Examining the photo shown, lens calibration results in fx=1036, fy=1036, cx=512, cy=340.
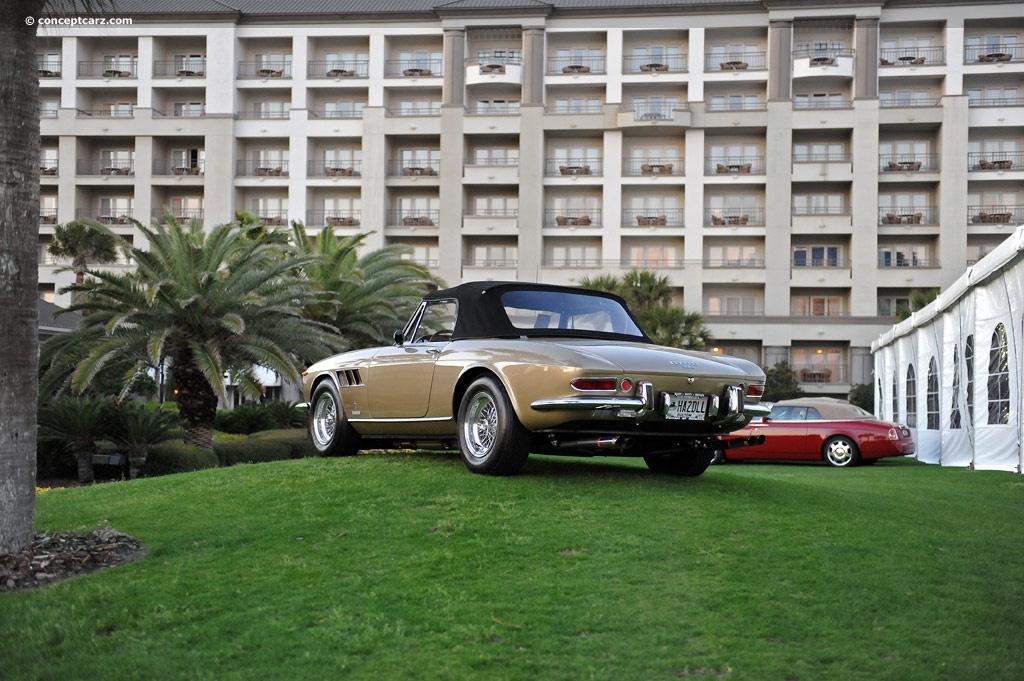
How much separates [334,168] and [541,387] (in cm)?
6021

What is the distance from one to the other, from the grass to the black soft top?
1.42 metres

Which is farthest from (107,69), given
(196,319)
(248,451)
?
(248,451)

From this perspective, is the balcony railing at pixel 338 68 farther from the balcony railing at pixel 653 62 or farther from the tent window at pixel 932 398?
the tent window at pixel 932 398

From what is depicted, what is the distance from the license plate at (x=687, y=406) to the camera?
27.6 ft

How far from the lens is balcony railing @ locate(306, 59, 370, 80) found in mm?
66562

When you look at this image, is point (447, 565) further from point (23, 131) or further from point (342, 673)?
point (23, 131)

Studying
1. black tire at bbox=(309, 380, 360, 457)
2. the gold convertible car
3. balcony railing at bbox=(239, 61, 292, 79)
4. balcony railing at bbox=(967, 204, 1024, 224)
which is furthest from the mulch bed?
balcony railing at bbox=(239, 61, 292, 79)

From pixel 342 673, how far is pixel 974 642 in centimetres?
315

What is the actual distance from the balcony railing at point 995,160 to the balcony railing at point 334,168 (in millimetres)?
37576

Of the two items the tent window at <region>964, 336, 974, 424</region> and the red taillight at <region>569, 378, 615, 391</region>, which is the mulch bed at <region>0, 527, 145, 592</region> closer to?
the red taillight at <region>569, 378, 615, 391</region>

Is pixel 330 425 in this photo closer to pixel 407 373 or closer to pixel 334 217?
pixel 407 373

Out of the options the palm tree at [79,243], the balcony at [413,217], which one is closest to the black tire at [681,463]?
the palm tree at [79,243]

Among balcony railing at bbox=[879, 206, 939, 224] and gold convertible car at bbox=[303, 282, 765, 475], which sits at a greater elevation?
balcony railing at bbox=[879, 206, 939, 224]

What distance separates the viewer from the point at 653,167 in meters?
63.8
